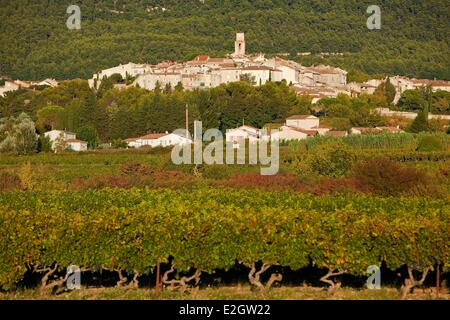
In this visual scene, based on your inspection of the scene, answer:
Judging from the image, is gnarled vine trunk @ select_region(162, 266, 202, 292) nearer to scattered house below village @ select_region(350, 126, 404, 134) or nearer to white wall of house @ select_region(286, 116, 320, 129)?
scattered house below village @ select_region(350, 126, 404, 134)

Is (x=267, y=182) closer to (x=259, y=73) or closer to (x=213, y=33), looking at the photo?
(x=259, y=73)

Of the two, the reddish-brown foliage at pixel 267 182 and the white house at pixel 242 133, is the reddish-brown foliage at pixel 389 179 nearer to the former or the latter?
the reddish-brown foliage at pixel 267 182

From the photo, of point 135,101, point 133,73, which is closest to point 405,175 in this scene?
point 135,101

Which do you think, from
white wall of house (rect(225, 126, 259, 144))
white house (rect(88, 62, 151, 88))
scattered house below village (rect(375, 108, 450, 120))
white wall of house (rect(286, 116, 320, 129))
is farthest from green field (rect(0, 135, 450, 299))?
white house (rect(88, 62, 151, 88))

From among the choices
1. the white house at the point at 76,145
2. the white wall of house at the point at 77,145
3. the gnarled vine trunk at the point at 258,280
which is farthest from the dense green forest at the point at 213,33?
the gnarled vine trunk at the point at 258,280

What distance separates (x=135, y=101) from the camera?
3118 inches

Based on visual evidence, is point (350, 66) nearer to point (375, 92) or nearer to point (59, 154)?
point (375, 92)

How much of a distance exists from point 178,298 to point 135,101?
62.5 meters

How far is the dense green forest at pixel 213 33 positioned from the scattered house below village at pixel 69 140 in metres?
55.9

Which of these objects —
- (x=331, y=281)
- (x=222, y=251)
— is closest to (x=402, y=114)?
(x=331, y=281)

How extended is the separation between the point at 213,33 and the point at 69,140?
9056 cm

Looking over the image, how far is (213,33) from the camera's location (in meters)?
153

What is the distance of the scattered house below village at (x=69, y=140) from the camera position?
2460 inches

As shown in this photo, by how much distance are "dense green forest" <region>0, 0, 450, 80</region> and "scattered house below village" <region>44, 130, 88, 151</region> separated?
183 feet
